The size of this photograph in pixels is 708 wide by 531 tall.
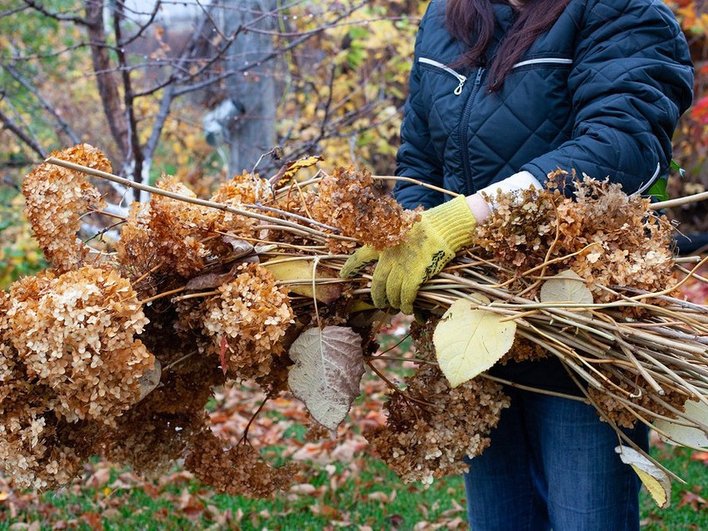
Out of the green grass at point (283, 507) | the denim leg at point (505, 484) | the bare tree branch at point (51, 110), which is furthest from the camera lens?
the bare tree branch at point (51, 110)

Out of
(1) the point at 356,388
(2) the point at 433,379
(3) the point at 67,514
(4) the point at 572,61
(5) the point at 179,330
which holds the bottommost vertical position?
(3) the point at 67,514

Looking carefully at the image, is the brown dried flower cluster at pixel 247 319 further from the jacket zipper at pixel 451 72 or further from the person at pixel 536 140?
the jacket zipper at pixel 451 72

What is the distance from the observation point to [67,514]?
306 centimetres

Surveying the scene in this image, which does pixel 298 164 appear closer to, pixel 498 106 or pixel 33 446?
pixel 498 106

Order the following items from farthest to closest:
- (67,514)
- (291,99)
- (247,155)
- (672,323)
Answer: (291,99) < (247,155) < (67,514) < (672,323)

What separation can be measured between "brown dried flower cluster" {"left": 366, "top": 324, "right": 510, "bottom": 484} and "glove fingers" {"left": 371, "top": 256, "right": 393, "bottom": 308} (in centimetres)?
17

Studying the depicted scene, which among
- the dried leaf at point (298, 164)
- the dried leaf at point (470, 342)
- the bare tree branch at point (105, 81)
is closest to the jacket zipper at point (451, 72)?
the dried leaf at point (298, 164)

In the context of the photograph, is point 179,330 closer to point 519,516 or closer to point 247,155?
point 519,516

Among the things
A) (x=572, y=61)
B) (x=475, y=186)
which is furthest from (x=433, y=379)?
(x=572, y=61)

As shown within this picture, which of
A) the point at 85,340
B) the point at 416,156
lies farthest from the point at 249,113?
the point at 85,340

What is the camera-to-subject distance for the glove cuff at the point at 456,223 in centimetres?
132

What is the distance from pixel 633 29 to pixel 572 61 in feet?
0.41

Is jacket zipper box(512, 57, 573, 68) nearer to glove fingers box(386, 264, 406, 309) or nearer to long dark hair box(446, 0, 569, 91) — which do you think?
long dark hair box(446, 0, 569, 91)

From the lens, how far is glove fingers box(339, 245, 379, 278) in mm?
1345
